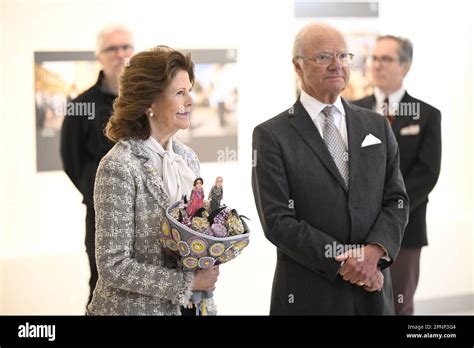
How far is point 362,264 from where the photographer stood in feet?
9.71

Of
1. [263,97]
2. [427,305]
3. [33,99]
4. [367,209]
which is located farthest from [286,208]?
[33,99]

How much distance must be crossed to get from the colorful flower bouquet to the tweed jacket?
0.21 feet

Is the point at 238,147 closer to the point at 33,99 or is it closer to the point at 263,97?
the point at 263,97

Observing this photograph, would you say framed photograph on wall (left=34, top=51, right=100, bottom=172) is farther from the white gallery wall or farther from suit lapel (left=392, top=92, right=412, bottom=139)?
suit lapel (left=392, top=92, right=412, bottom=139)

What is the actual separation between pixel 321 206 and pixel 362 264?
30 cm

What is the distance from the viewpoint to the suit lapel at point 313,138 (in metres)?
3.01

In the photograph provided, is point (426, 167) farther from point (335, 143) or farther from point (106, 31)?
point (106, 31)

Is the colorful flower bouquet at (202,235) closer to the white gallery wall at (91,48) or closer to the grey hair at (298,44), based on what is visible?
the white gallery wall at (91,48)

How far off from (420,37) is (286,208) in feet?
3.86

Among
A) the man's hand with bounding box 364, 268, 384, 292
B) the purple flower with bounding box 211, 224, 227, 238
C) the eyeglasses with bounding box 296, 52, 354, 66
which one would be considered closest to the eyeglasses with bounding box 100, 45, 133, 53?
the eyeglasses with bounding box 296, 52, 354, 66

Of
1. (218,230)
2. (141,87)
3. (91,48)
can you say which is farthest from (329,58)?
(91,48)

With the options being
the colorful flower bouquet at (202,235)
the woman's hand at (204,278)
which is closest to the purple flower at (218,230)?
the colorful flower bouquet at (202,235)

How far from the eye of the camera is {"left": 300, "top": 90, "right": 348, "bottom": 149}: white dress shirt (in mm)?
A: 3076

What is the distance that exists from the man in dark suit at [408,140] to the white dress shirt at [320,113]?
0.94 feet
